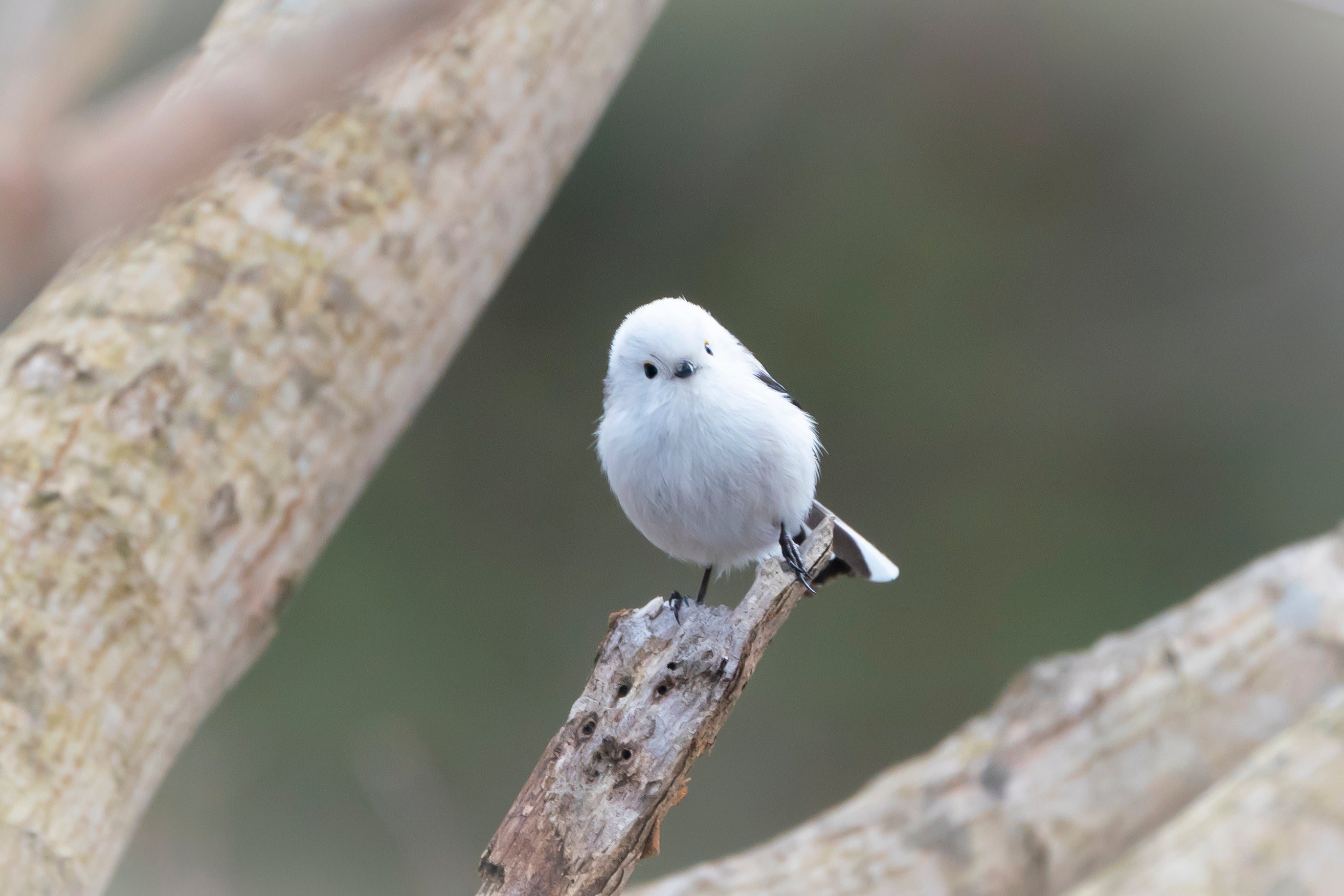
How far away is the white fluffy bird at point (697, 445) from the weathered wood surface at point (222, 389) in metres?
0.48

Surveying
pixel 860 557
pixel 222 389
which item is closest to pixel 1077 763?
pixel 860 557

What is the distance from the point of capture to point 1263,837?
1.24 metres

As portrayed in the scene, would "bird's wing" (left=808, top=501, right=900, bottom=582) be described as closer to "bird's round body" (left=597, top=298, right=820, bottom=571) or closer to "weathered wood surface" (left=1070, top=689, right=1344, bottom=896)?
"bird's round body" (left=597, top=298, right=820, bottom=571)

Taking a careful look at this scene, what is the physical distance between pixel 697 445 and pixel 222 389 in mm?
828

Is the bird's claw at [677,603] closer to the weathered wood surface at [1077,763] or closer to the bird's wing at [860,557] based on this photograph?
the bird's wing at [860,557]

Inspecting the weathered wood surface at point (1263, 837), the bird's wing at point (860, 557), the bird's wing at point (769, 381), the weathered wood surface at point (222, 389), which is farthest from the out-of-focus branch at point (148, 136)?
the weathered wood surface at point (1263, 837)

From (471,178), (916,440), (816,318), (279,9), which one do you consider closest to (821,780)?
(916,440)

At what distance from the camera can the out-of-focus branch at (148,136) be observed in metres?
0.65

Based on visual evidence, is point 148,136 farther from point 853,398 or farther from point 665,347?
point 853,398

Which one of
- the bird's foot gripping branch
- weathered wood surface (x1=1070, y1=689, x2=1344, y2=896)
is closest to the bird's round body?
the bird's foot gripping branch

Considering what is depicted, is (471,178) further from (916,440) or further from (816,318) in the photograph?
(916,440)

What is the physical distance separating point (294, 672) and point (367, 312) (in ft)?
4.91

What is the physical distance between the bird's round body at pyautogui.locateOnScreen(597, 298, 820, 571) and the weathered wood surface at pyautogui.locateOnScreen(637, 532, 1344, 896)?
2.75 feet

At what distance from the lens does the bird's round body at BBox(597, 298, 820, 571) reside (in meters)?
0.89
